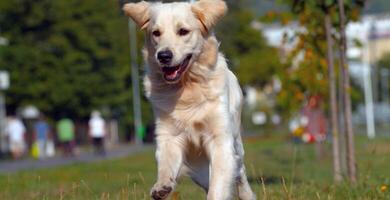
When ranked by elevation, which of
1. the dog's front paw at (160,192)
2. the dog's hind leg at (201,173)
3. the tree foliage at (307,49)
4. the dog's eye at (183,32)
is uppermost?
the dog's eye at (183,32)

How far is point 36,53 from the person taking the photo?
72625 millimetres

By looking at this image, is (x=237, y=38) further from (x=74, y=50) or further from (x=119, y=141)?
(x=74, y=50)

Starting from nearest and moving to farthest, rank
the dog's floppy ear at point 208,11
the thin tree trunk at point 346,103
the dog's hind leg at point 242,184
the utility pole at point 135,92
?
the dog's floppy ear at point 208,11 < the dog's hind leg at point 242,184 < the thin tree trunk at point 346,103 < the utility pole at point 135,92

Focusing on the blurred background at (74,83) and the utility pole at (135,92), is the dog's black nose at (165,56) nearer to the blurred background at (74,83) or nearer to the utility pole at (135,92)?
the blurred background at (74,83)

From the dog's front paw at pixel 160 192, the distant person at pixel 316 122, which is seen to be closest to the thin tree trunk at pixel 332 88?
the dog's front paw at pixel 160 192

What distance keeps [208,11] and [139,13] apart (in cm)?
67

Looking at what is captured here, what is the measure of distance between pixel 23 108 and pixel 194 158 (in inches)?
2563

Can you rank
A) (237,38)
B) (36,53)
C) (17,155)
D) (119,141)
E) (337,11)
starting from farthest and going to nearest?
(237,38)
(119,141)
(36,53)
(17,155)
(337,11)

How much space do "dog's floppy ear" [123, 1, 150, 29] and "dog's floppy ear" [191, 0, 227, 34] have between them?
46cm

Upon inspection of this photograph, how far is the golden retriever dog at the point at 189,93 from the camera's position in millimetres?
8992

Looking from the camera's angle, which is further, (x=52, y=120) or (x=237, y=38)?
(x=237, y=38)

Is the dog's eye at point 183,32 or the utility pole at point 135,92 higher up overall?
the dog's eye at point 183,32

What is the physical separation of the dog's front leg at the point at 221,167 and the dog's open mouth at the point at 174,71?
66 centimetres

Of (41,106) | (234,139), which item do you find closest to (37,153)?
→ (41,106)
